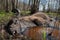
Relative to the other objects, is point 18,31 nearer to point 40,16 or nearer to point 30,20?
point 30,20

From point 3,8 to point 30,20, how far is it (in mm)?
4603

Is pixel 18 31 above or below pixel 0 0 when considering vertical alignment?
below

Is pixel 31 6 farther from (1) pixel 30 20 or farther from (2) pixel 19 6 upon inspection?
(1) pixel 30 20

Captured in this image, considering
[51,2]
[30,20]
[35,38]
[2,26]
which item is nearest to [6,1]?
[51,2]

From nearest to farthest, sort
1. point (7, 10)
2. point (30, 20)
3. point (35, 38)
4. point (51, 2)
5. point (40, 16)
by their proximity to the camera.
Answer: point (35, 38) < point (30, 20) < point (40, 16) < point (7, 10) < point (51, 2)

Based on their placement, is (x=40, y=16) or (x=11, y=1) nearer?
(x=40, y=16)

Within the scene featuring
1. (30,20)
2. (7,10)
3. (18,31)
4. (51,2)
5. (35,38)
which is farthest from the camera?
(51,2)

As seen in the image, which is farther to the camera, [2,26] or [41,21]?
[41,21]

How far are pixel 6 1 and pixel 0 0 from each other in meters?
0.44

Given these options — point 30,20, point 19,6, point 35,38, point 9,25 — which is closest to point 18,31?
point 9,25

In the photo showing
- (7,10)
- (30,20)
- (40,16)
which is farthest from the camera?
(7,10)

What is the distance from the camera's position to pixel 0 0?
44.9ft

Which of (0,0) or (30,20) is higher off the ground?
(0,0)

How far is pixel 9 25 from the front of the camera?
7.30m
